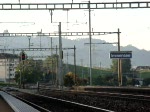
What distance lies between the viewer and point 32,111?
20.6 metres

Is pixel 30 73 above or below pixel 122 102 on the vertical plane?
above

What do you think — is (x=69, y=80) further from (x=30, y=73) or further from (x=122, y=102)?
(x=122, y=102)

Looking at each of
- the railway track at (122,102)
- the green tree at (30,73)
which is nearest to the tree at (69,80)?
the green tree at (30,73)

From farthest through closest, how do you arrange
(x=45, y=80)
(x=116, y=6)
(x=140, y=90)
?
(x=45, y=80) < (x=140, y=90) < (x=116, y=6)

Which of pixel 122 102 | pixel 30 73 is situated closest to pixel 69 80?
pixel 30 73

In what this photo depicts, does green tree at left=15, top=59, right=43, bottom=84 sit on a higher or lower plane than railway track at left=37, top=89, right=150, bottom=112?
higher

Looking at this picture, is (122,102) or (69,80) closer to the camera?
(122,102)

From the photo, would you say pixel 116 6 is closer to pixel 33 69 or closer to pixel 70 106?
pixel 70 106

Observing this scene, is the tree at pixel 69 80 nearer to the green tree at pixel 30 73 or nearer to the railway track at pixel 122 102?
the green tree at pixel 30 73

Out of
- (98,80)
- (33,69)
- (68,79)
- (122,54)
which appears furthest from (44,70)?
(122,54)

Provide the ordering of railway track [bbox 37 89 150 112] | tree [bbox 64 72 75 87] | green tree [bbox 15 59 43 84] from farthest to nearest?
green tree [bbox 15 59 43 84], tree [bbox 64 72 75 87], railway track [bbox 37 89 150 112]

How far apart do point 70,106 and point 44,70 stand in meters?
159

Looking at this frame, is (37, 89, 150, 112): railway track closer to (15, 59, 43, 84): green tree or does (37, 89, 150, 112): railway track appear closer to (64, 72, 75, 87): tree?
(64, 72, 75, 87): tree

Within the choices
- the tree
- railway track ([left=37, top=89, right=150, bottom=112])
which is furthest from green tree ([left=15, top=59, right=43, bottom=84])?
railway track ([left=37, top=89, right=150, bottom=112])
